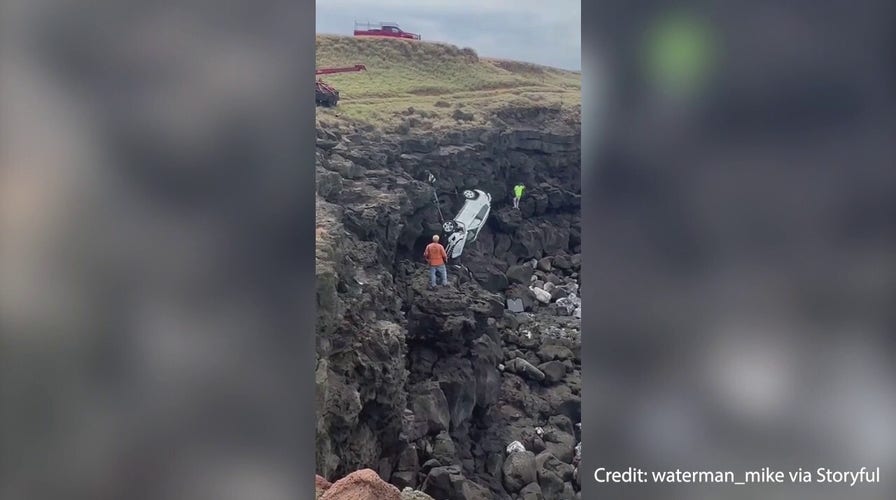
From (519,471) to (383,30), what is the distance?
65.9 inches

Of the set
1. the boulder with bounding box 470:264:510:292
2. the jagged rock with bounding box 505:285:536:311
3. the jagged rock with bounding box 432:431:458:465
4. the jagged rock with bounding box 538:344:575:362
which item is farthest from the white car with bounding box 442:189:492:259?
the jagged rock with bounding box 432:431:458:465

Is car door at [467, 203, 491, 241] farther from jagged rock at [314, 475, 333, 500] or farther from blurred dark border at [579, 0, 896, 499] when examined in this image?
jagged rock at [314, 475, 333, 500]

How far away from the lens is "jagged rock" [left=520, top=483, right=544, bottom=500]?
250 cm

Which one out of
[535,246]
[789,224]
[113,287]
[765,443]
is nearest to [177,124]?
[113,287]

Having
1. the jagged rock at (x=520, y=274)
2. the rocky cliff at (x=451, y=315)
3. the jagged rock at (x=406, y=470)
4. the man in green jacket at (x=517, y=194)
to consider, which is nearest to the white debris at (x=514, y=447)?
the rocky cliff at (x=451, y=315)

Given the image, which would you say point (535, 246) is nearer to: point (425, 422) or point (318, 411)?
point (425, 422)

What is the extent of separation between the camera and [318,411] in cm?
241

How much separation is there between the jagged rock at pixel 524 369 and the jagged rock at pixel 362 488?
2.11ft

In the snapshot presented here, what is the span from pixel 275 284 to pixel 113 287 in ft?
1.73

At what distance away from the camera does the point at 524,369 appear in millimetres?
2584

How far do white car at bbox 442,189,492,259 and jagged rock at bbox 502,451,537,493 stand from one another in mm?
790

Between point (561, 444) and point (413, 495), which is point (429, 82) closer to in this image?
point (561, 444)

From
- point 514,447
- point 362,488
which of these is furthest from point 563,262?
point 362,488

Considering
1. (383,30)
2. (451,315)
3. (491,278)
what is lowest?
(451,315)
